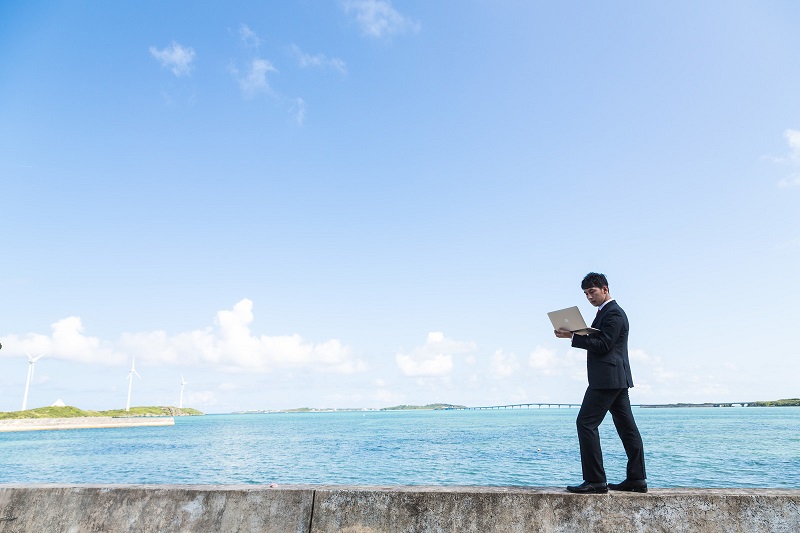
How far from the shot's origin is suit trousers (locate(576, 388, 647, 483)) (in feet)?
14.5

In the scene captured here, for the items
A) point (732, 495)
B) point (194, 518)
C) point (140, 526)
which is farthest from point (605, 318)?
point (140, 526)

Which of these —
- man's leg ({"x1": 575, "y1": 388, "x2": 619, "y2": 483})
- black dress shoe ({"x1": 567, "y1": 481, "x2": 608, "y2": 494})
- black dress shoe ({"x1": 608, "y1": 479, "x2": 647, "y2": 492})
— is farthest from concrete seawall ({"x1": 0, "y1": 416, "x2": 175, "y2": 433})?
black dress shoe ({"x1": 608, "y1": 479, "x2": 647, "y2": 492})

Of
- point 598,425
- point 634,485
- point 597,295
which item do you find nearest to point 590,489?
point 634,485

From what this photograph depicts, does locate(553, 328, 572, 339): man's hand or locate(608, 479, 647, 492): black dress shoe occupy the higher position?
locate(553, 328, 572, 339): man's hand

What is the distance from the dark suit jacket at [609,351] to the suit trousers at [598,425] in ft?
0.31

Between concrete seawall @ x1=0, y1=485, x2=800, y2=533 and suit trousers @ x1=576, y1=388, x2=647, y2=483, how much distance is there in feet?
1.31

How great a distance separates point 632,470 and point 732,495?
2.43 ft

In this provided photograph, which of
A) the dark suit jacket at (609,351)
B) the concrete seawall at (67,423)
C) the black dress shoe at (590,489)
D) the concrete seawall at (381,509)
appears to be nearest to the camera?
the concrete seawall at (381,509)

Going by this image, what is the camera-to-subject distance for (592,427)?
4516 millimetres

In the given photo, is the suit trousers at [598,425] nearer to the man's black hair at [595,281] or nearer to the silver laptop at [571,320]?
the silver laptop at [571,320]

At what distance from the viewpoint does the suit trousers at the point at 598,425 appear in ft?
14.5

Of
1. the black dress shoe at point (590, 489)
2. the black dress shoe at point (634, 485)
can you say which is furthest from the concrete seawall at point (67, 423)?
the black dress shoe at point (634, 485)

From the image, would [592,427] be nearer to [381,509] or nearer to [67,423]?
[381,509]

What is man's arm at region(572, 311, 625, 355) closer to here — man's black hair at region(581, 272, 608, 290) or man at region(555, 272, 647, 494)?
man at region(555, 272, 647, 494)
